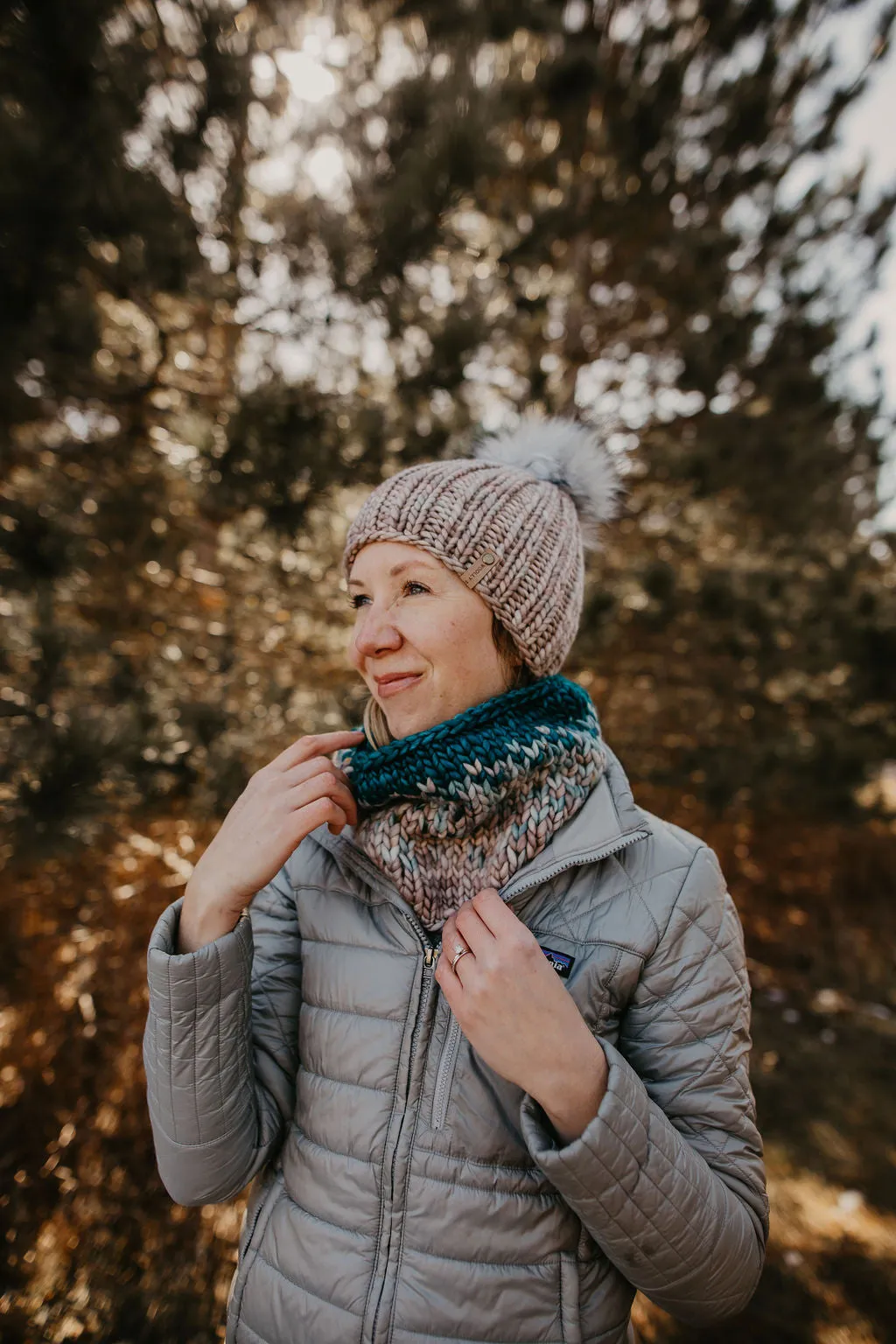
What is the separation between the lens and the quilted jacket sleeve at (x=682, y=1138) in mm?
1023

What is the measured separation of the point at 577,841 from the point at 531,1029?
0.34 meters

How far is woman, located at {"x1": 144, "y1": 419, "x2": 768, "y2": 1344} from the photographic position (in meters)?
1.06

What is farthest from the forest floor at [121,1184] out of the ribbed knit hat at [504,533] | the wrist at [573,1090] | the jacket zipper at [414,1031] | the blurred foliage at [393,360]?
the wrist at [573,1090]

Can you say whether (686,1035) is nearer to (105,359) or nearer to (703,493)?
(105,359)

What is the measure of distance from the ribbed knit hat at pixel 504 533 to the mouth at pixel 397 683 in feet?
0.70

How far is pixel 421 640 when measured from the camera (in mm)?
1360

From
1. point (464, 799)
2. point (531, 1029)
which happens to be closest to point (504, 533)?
point (464, 799)

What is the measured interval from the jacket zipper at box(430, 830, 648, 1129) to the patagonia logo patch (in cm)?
11

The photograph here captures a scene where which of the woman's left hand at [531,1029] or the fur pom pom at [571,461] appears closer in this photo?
the woman's left hand at [531,1029]

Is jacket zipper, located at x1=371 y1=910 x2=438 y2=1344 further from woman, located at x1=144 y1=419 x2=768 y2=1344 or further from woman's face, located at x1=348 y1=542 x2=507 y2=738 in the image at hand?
woman's face, located at x1=348 y1=542 x2=507 y2=738

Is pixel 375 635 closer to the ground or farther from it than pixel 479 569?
closer to the ground

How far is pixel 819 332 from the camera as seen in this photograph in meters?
4.91

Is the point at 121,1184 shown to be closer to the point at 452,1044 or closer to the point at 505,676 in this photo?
the point at 452,1044

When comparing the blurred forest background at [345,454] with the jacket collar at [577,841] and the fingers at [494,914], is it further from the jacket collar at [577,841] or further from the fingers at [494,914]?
the fingers at [494,914]
